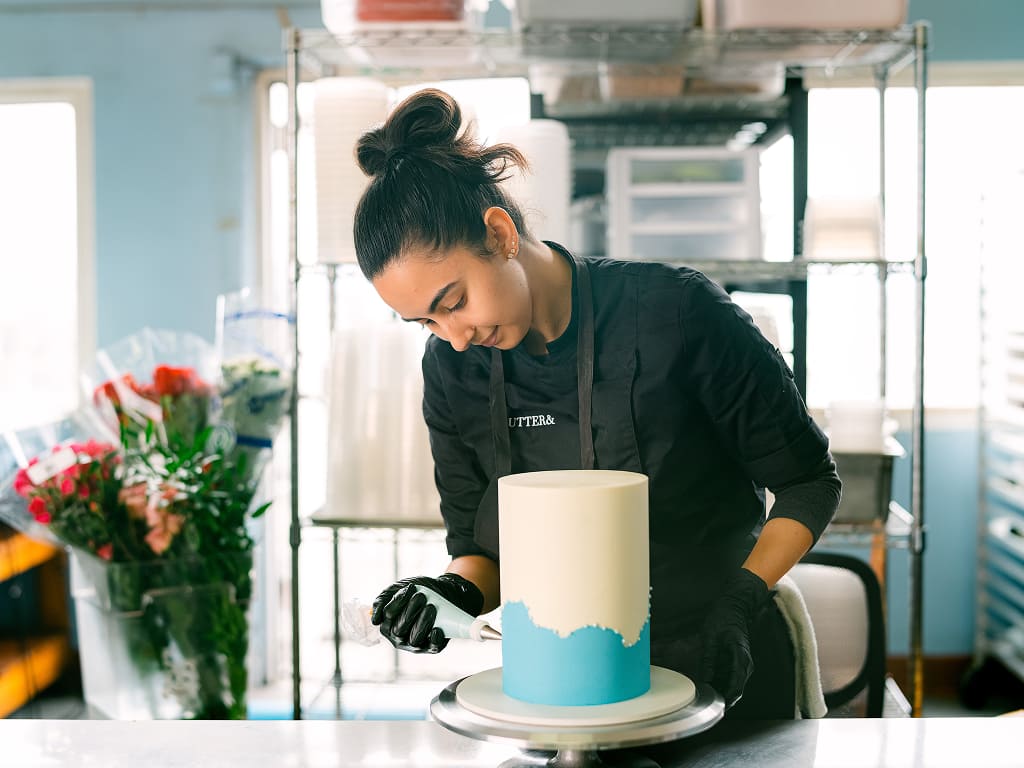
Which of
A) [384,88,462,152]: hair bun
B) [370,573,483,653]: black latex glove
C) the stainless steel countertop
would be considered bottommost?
the stainless steel countertop

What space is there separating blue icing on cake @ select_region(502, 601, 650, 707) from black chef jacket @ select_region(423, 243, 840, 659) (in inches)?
21.8

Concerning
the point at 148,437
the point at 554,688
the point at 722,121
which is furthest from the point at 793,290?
the point at 554,688

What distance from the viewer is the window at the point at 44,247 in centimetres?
345

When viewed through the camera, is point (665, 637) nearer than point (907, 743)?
No

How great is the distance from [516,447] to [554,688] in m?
0.62

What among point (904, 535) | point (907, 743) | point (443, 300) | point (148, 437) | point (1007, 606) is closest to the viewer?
point (907, 743)

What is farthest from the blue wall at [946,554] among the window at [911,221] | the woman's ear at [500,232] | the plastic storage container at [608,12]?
the woman's ear at [500,232]

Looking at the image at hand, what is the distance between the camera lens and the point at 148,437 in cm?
181

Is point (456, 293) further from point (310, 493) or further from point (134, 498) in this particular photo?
point (310, 493)

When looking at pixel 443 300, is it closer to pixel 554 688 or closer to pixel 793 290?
pixel 554 688

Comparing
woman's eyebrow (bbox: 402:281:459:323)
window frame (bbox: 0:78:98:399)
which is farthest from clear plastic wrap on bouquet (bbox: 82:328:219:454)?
window frame (bbox: 0:78:98:399)

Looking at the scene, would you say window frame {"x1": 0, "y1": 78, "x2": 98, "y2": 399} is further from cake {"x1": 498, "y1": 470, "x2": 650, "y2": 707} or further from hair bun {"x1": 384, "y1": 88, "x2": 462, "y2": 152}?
cake {"x1": 498, "y1": 470, "x2": 650, "y2": 707}

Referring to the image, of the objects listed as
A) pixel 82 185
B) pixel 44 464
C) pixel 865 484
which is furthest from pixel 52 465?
pixel 82 185

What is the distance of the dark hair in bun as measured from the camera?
1092mm
